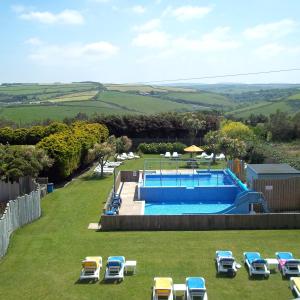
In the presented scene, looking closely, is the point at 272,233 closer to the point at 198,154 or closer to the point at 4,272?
the point at 4,272

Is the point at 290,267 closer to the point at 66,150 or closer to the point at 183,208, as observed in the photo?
the point at 183,208

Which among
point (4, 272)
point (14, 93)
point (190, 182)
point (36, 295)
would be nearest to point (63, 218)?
point (4, 272)

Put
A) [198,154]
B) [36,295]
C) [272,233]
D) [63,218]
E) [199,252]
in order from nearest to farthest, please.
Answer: [36,295] → [199,252] → [272,233] → [63,218] → [198,154]

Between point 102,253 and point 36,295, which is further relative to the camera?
point 102,253

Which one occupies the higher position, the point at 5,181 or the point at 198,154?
the point at 5,181

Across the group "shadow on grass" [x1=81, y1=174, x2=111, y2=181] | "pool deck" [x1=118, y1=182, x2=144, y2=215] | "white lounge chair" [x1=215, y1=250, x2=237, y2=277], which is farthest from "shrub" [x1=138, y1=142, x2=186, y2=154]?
"white lounge chair" [x1=215, y1=250, x2=237, y2=277]

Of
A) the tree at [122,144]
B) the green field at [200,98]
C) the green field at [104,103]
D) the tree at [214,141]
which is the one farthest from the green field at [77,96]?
the tree at [214,141]

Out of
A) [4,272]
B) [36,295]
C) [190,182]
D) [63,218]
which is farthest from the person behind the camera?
[190,182]

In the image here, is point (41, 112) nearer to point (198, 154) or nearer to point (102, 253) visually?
point (198, 154)
